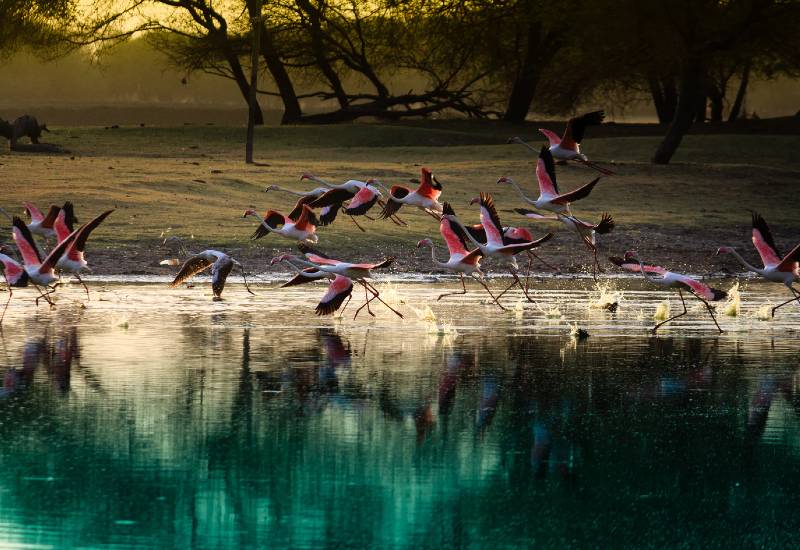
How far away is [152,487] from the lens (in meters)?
6.00

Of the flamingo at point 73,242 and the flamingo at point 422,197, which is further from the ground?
the flamingo at point 422,197

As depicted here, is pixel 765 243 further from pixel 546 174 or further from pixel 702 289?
pixel 546 174

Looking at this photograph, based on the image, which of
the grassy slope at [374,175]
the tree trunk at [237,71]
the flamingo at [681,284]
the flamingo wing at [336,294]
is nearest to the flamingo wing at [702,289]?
the flamingo at [681,284]

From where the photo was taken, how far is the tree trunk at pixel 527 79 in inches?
1868

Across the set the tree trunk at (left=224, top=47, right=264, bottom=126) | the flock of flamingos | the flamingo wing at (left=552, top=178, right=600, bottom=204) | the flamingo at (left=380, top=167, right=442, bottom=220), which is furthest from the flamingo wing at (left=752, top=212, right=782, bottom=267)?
the tree trunk at (left=224, top=47, right=264, bottom=126)

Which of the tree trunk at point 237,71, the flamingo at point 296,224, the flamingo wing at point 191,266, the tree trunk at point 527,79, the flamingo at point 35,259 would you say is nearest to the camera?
the flamingo at point 35,259

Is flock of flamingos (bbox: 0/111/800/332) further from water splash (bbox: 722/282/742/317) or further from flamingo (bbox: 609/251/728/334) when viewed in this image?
water splash (bbox: 722/282/742/317)

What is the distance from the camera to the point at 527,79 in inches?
1989

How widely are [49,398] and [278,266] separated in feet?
29.7

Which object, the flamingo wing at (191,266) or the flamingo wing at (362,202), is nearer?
the flamingo wing at (191,266)

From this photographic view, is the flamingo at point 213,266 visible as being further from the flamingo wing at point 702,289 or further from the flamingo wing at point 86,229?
the flamingo wing at point 702,289

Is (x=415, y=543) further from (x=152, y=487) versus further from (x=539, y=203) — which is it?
(x=539, y=203)

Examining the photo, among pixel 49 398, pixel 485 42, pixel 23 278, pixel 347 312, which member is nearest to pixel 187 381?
pixel 49 398

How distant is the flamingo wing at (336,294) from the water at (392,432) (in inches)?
7.7
